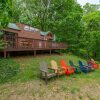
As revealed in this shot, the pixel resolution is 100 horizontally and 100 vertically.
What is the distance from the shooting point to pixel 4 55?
13.5m

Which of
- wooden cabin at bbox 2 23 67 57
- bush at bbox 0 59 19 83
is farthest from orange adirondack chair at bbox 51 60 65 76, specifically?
wooden cabin at bbox 2 23 67 57

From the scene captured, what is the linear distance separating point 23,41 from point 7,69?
561cm

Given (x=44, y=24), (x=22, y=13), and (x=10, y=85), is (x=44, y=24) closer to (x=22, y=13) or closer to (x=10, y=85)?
(x=22, y=13)

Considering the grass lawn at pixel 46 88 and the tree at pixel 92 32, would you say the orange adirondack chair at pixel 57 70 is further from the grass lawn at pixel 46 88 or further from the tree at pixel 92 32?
the tree at pixel 92 32

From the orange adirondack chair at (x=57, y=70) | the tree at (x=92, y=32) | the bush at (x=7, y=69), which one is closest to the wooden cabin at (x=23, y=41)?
the bush at (x=7, y=69)

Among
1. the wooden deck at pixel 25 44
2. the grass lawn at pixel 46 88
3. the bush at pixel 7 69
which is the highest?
the wooden deck at pixel 25 44

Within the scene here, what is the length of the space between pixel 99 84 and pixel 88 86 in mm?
1270

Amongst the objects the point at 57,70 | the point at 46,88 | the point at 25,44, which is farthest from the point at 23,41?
the point at 46,88

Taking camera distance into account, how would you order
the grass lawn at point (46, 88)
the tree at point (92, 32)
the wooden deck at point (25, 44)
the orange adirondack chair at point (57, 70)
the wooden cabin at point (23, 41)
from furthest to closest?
the tree at point (92, 32) < the wooden cabin at point (23, 41) < the wooden deck at point (25, 44) < the orange adirondack chair at point (57, 70) < the grass lawn at point (46, 88)

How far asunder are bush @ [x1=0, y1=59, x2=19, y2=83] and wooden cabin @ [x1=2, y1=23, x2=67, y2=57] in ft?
3.52

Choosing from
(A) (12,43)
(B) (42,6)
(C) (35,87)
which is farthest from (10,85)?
(B) (42,6)

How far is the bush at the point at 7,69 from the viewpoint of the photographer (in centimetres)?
1057

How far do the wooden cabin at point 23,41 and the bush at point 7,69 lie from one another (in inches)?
42.3

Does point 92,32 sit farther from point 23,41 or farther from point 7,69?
point 7,69
